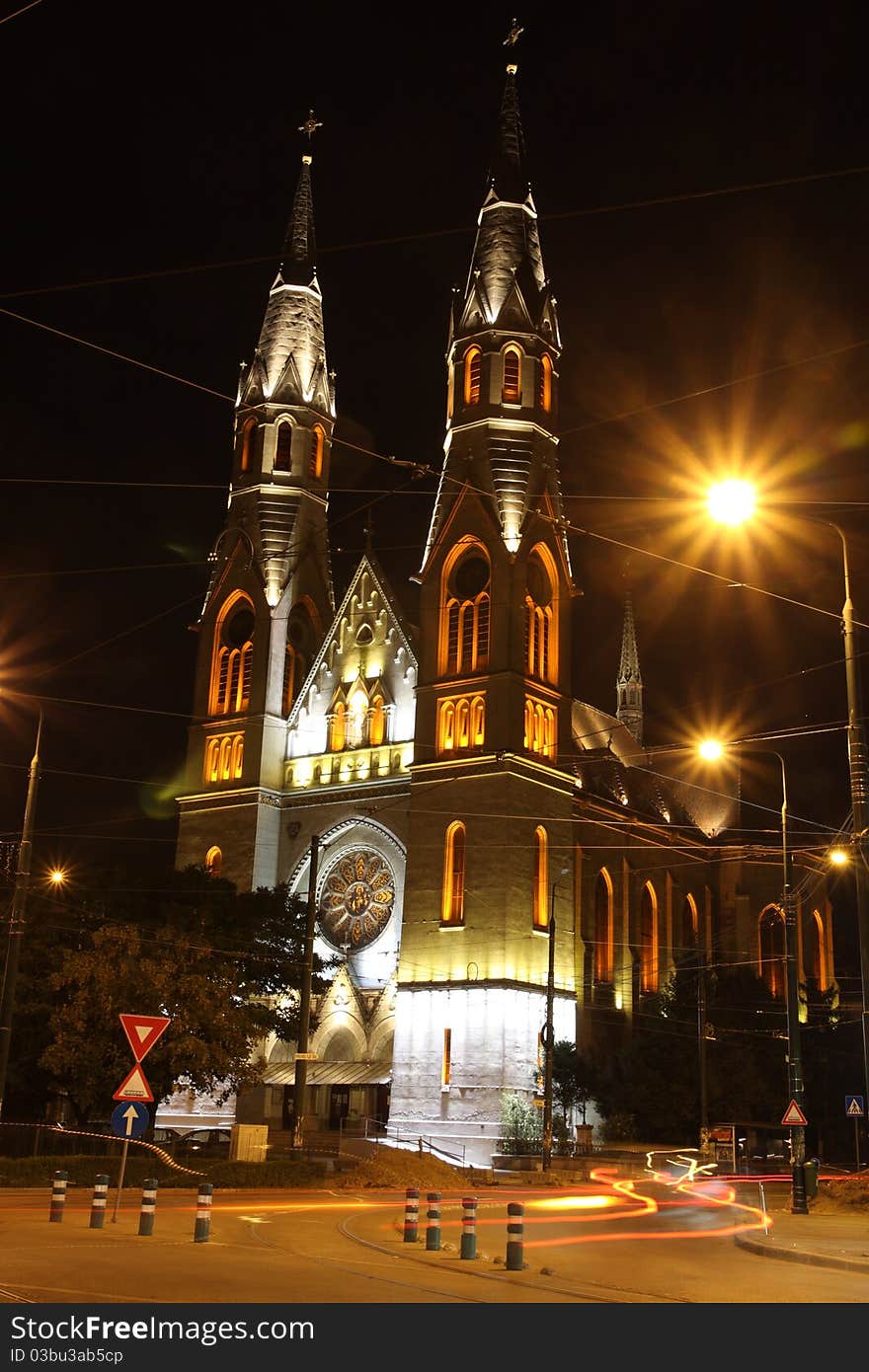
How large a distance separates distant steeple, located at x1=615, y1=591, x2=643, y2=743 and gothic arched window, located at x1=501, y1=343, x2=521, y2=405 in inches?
1330

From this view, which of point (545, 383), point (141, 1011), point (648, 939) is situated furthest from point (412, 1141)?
point (545, 383)

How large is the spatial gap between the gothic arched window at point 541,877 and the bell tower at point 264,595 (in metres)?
11.9

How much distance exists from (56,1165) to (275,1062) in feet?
101

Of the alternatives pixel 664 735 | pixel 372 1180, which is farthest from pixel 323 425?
pixel 372 1180

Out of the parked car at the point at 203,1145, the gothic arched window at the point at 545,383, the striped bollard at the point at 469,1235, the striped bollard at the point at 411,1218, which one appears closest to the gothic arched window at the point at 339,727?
the gothic arched window at the point at 545,383

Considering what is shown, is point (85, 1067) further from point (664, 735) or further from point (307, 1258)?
point (664, 735)

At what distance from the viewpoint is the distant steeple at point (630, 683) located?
9312cm

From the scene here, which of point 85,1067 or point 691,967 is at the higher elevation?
point 691,967

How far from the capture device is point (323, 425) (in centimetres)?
6888

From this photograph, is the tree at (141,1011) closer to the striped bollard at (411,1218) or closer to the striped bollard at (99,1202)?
the striped bollard at (99,1202)
